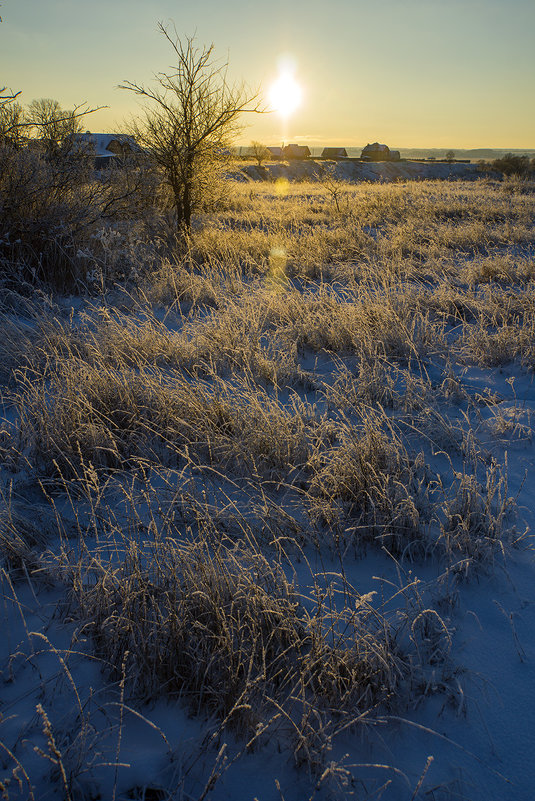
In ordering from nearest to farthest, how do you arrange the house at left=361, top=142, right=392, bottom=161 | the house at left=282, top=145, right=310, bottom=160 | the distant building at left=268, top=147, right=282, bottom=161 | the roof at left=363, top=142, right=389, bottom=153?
the house at left=361, top=142, right=392, bottom=161, the distant building at left=268, top=147, right=282, bottom=161, the roof at left=363, top=142, right=389, bottom=153, the house at left=282, top=145, right=310, bottom=160

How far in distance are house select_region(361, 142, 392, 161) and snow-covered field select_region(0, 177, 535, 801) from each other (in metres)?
68.8

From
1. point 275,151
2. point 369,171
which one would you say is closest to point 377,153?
point 275,151

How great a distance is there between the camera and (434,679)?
4.76 feet

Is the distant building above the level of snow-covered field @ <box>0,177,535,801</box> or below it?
above

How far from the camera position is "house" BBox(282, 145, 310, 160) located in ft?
221

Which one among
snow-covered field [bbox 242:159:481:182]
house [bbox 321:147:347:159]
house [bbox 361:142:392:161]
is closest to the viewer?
snow-covered field [bbox 242:159:481:182]

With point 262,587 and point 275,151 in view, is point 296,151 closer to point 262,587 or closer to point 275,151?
point 275,151

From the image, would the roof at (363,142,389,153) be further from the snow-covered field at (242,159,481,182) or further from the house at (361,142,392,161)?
the snow-covered field at (242,159,481,182)

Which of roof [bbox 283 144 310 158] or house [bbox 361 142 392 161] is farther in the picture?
roof [bbox 283 144 310 158]

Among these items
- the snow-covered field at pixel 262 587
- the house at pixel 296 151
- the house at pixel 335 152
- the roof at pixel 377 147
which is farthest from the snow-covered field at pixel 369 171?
the snow-covered field at pixel 262 587

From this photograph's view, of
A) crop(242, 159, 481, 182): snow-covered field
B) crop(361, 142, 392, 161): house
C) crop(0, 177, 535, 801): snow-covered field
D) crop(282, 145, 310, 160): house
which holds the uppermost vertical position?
crop(282, 145, 310, 160): house

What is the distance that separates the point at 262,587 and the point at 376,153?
239ft

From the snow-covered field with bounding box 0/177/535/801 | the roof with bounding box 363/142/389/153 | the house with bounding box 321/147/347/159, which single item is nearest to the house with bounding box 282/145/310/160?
the house with bounding box 321/147/347/159

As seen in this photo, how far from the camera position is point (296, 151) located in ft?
227
